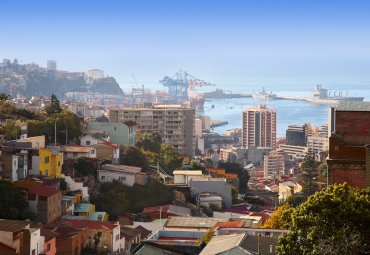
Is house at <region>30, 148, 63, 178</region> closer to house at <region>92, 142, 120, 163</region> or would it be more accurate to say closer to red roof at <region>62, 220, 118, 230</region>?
red roof at <region>62, 220, 118, 230</region>

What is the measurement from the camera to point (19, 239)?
16.9 metres

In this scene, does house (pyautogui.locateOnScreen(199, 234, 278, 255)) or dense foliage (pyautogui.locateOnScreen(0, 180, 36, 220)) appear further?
dense foliage (pyautogui.locateOnScreen(0, 180, 36, 220))

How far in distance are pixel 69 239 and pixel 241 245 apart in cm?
789

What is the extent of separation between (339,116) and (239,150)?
78.4m

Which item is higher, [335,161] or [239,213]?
[335,161]

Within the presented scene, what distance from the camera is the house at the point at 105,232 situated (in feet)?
66.7

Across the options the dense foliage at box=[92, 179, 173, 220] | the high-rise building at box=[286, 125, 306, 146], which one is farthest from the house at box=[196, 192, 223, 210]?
the high-rise building at box=[286, 125, 306, 146]

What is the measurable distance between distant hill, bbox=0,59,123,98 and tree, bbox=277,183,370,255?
119m

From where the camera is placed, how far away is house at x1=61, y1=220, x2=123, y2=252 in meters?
20.3

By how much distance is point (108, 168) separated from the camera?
1133 inches

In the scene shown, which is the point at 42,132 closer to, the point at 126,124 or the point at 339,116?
the point at 126,124

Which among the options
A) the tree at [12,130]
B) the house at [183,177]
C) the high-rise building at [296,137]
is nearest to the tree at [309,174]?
the house at [183,177]

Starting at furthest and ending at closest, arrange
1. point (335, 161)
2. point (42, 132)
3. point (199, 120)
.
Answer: point (199, 120)
point (42, 132)
point (335, 161)

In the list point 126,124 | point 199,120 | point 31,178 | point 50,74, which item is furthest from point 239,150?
point 50,74
